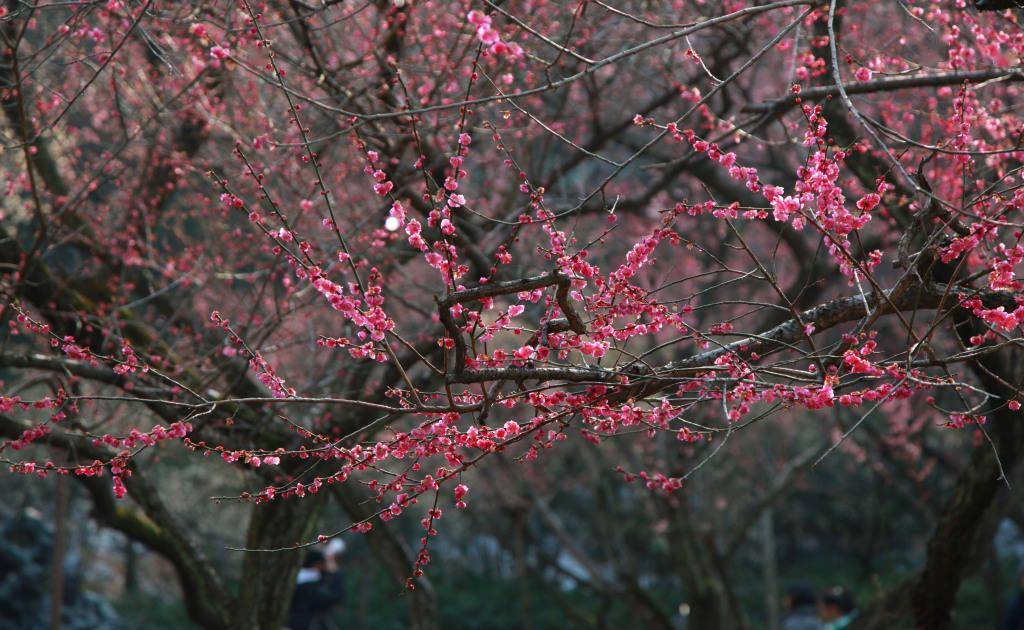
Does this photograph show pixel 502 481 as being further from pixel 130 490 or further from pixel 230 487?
pixel 130 490

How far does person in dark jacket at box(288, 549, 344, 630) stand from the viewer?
10195 millimetres

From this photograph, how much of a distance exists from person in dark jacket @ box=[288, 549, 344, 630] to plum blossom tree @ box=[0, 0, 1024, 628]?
2.11 meters

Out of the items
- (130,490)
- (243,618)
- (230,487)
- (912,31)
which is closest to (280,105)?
(130,490)

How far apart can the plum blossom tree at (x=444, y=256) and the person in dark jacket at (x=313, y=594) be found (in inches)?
83.1

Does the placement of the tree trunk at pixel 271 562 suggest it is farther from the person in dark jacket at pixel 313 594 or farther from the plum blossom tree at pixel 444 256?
the person in dark jacket at pixel 313 594

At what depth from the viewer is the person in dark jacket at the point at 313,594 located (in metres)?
10.2

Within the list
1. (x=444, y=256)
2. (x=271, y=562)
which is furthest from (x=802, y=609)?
(x=444, y=256)

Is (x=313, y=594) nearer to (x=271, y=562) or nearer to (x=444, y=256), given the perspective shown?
(x=271, y=562)

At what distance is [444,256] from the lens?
3.21 metres

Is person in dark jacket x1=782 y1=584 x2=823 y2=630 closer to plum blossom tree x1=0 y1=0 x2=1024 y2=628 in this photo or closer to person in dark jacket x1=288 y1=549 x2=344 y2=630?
plum blossom tree x1=0 y1=0 x2=1024 y2=628

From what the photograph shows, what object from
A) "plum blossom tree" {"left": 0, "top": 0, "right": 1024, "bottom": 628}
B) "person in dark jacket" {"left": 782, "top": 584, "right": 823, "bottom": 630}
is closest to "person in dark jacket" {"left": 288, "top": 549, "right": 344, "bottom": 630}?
"plum blossom tree" {"left": 0, "top": 0, "right": 1024, "bottom": 628}

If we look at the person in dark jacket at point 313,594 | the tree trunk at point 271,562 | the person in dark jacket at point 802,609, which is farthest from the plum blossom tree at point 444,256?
the person in dark jacket at point 313,594

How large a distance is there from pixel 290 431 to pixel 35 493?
13766 mm

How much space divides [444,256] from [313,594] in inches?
314
